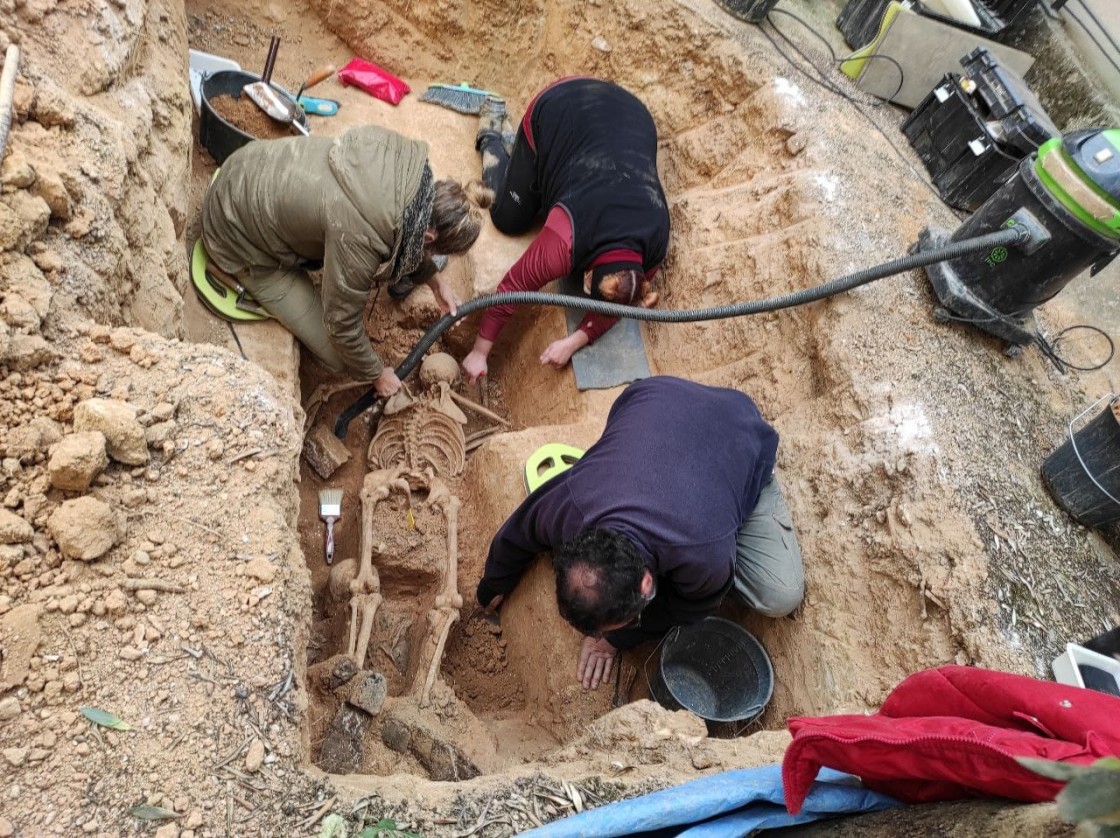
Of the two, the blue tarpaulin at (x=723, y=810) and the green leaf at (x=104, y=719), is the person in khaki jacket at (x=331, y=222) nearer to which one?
the green leaf at (x=104, y=719)

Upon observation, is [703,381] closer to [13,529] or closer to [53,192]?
[53,192]

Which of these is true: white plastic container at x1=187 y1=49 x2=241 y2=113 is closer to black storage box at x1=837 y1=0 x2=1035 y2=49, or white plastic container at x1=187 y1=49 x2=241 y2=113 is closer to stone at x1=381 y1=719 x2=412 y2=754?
stone at x1=381 y1=719 x2=412 y2=754

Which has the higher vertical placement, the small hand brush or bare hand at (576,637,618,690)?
bare hand at (576,637,618,690)

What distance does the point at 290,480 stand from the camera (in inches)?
84.0

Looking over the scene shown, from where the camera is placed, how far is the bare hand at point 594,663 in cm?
301

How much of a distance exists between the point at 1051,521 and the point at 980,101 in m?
2.68

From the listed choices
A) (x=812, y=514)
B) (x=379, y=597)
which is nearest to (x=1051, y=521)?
(x=812, y=514)

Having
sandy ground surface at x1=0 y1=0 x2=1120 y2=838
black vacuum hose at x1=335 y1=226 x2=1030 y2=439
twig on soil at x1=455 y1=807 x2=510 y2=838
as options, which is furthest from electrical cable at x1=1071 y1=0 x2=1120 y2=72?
twig on soil at x1=455 y1=807 x2=510 y2=838

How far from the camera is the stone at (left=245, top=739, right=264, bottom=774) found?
1634 millimetres

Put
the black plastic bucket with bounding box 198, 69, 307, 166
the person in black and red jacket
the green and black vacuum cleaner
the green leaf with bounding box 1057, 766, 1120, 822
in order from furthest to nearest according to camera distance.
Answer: the person in black and red jacket < the black plastic bucket with bounding box 198, 69, 307, 166 < the green and black vacuum cleaner < the green leaf with bounding box 1057, 766, 1120, 822

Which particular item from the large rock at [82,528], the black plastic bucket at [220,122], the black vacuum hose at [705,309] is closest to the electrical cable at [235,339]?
the black vacuum hose at [705,309]

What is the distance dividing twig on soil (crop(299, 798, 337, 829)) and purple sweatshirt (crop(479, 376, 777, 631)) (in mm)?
1055

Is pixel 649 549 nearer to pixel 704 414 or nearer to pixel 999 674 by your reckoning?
pixel 704 414

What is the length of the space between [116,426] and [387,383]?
1838mm
